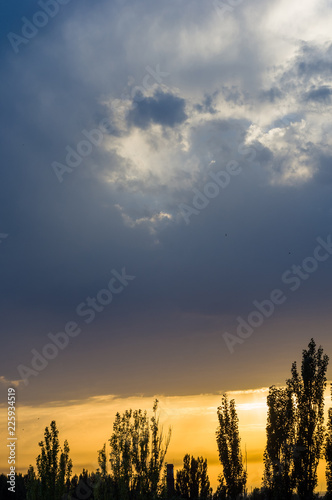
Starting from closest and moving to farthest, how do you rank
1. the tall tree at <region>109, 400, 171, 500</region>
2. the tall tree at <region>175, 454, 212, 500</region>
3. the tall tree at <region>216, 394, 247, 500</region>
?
the tall tree at <region>109, 400, 171, 500</region>, the tall tree at <region>216, 394, 247, 500</region>, the tall tree at <region>175, 454, 212, 500</region>

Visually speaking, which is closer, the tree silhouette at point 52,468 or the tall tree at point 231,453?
the tree silhouette at point 52,468

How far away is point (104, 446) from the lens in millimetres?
34406

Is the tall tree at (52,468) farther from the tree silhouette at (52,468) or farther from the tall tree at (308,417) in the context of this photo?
the tall tree at (308,417)

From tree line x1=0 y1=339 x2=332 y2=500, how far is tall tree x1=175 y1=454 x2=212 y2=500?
22.7 meters


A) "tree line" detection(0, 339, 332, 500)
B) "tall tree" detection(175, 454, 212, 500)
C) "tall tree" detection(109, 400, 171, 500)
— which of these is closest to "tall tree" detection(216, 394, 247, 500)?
"tree line" detection(0, 339, 332, 500)

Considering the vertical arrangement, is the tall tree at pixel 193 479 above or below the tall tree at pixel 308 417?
below

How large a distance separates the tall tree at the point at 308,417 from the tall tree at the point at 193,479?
1548 inches

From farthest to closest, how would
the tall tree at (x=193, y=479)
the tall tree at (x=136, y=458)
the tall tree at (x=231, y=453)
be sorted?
the tall tree at (x=193, y=479) < the tall tree at (x=231, y=453) < the tall tree at (x=136, y=458)

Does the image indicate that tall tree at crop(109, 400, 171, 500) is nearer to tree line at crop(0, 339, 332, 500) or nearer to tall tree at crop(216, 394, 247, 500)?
tree line at crop(0, 339, 332, 500)

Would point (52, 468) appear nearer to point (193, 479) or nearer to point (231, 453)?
point (231, 453)

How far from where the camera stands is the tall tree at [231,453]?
46188mm

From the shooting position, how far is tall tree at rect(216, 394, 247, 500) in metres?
46.2

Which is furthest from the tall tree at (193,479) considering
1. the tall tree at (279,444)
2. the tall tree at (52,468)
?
the tall tree at (52,468)

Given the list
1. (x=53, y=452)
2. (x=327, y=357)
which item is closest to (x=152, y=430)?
(x=53, y=452)
